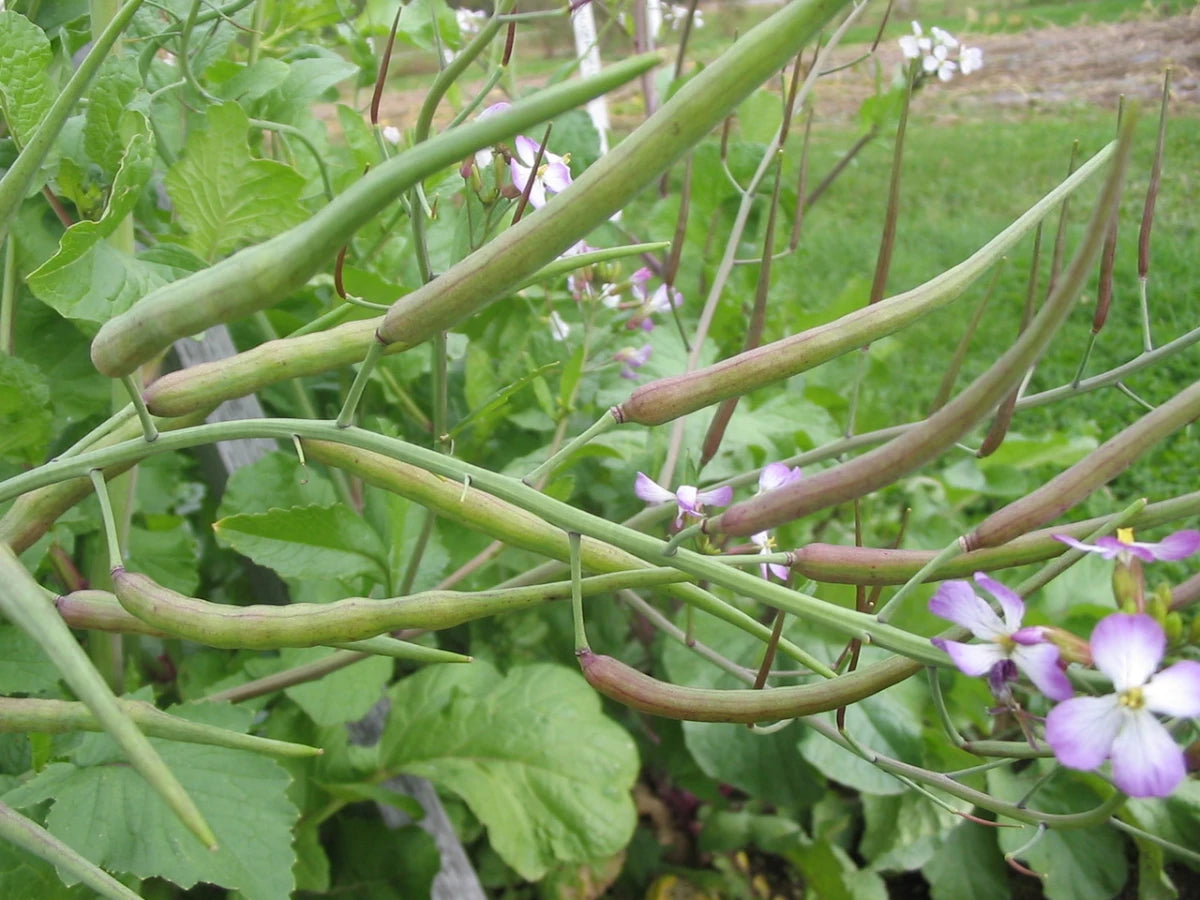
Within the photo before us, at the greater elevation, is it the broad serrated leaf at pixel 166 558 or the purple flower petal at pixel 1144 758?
the purple flower petal at pixel 1144 758

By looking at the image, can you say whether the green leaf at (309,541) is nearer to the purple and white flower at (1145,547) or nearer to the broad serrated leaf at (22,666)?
the broad serrated leaf at (22,666)

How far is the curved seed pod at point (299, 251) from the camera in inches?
12.2

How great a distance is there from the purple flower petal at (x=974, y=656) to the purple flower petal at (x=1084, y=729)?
1.4 inches

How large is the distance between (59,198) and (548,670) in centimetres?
63

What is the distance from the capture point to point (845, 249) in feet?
9.95

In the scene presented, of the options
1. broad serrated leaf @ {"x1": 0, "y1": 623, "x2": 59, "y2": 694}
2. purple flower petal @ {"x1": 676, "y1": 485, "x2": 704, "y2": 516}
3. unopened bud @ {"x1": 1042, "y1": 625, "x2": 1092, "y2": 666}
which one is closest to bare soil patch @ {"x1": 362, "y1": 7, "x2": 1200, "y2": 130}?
broad serrated leaf @ {"x1": 0, "y1": 623, "x2": 59, "y2": 694}

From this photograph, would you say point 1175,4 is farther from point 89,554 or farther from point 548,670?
point 89,554

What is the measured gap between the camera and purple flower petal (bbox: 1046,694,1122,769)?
1.22 ft

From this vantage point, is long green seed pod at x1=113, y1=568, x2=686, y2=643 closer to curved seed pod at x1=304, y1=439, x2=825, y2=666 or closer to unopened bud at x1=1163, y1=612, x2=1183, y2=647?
curved seed pod at x1=304, y1=439, x2=825, y2=666

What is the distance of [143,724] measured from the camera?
520mm

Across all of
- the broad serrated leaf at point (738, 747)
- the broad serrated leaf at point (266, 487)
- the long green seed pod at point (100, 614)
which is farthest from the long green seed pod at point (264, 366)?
the broad serrated leaf at point (738, 747)

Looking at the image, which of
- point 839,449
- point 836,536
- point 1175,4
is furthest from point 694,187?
point 1175,4

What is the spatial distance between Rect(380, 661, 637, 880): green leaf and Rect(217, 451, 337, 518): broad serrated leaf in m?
0.25

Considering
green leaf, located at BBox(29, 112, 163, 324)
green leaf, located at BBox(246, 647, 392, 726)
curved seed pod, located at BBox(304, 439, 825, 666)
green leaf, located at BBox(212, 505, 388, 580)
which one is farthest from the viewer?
green leaf, located at BBox(246, 647, 392, 726)
